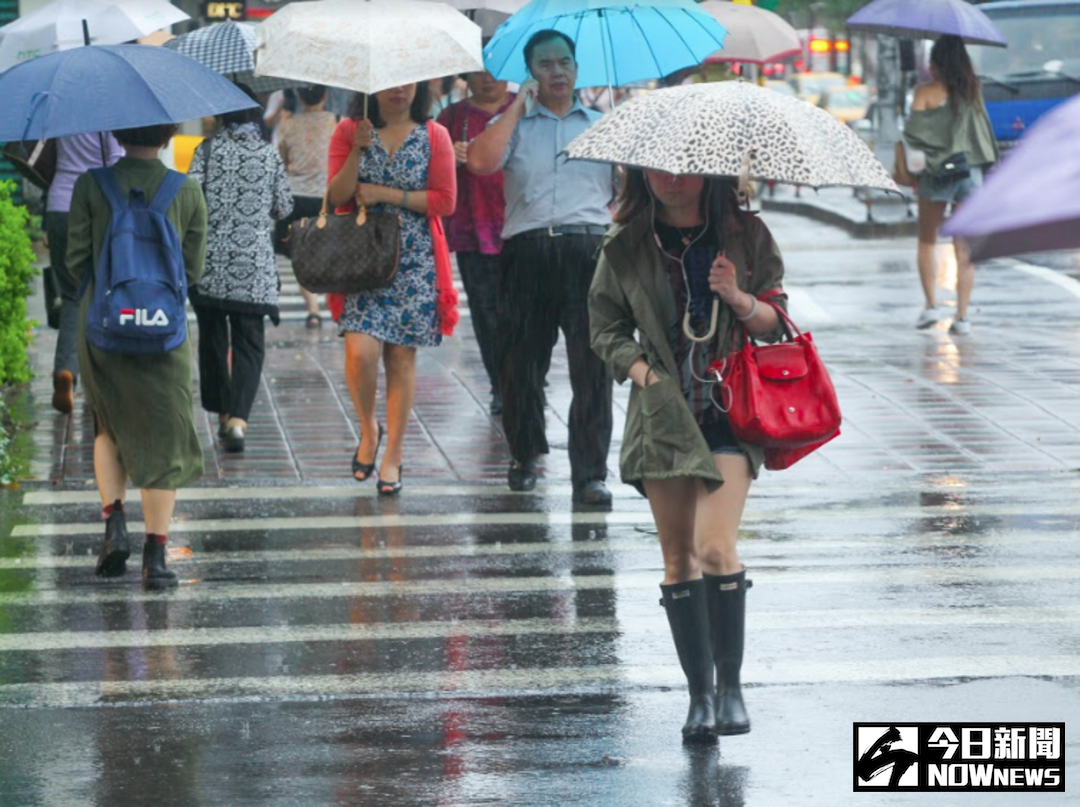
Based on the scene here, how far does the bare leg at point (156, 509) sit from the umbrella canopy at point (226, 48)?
3775mm

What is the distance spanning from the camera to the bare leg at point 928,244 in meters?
14.6

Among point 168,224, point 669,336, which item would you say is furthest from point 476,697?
point 168,224

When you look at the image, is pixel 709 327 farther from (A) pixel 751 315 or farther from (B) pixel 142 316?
(B) pixel 142 316

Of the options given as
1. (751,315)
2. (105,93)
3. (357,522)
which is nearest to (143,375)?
(105,93)

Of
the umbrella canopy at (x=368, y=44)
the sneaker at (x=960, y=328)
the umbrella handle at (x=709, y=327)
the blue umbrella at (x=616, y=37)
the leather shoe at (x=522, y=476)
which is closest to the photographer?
the umbrella handle at (x=709, y=327)

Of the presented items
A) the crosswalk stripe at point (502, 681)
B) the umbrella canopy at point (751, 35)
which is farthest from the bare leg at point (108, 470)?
the umbrella canopy at point (751, 35)

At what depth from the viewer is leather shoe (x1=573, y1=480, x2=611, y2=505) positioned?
30.5 feet

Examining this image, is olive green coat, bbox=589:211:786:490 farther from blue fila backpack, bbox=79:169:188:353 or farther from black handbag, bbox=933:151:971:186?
black handbag, bbox=933:151:971:186

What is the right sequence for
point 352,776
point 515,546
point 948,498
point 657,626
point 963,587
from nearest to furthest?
point 352,776, point 657,626, point 963,587, point 515,546, point 948,498

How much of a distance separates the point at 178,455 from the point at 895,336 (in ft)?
25.4

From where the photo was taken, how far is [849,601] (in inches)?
294

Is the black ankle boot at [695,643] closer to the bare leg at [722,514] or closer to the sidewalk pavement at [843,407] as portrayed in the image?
the bare leg at [722,514]

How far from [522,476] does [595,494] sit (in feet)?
1.68

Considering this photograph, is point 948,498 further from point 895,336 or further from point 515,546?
point 895,336
